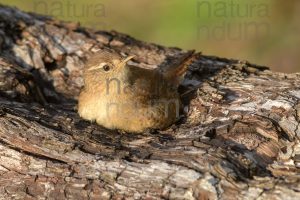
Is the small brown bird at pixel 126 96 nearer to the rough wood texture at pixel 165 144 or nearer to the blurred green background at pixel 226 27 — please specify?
the rough wood texture at pixel 165 144

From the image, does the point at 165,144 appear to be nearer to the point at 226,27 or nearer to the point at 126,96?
the point at 126,96

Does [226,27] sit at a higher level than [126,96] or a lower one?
higher

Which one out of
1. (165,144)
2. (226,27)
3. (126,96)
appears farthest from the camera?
(226,27)

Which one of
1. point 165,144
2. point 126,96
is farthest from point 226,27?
point 165,144

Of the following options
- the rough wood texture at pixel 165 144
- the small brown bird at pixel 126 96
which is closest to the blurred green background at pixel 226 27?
the rough wood texture at pixel 165 144

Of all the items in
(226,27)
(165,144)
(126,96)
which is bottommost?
(165,144)

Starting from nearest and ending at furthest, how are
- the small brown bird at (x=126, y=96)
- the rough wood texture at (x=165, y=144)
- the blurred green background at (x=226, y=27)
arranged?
1. the rough wood texture at (x=165, y=144)
2. the small brown bird at (x=126, y=96)
3. the blurred green background at (x=226, y=27)

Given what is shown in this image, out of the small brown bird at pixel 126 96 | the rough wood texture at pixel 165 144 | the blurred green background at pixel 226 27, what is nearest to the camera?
the rough wood texture at pixel 165 144

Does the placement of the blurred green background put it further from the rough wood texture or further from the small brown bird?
the small brown bird
